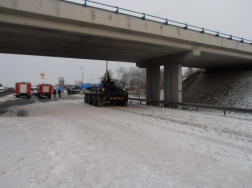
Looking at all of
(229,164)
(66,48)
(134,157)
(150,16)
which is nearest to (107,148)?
(134,157)

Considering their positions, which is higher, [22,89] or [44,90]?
[22,89]

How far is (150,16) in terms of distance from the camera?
13.1 metres

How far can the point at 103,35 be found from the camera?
38.9 feet

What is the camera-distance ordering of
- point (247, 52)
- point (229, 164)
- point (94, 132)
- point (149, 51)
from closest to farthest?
point (229, 164) < point (94, 132) < point (149, 51) < point (247, 52)

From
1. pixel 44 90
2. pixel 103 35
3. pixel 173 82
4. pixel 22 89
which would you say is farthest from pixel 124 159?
pixel 22 89

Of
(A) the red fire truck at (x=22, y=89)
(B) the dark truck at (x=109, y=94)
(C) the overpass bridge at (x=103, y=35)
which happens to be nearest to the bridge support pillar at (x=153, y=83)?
(C) the overpass bridge at (x=103, y=35)

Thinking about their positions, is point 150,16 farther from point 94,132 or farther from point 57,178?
point 57,178

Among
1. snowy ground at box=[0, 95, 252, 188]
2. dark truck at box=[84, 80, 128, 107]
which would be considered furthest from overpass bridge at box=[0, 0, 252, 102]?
snowy ground at box=[0, 95, 252, 188]

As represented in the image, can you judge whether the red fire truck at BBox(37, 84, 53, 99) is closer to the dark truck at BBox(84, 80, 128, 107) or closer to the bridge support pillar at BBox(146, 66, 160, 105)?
the dark truck at BBox(84, 80, 128, 107)

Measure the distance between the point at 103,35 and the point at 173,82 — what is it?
30.7 ft

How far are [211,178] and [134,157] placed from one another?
1715 mm

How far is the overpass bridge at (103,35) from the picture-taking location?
387 inches

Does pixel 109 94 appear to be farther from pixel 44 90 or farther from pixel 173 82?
pixel 44 90

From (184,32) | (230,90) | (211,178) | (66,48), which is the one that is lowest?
(211,178)
